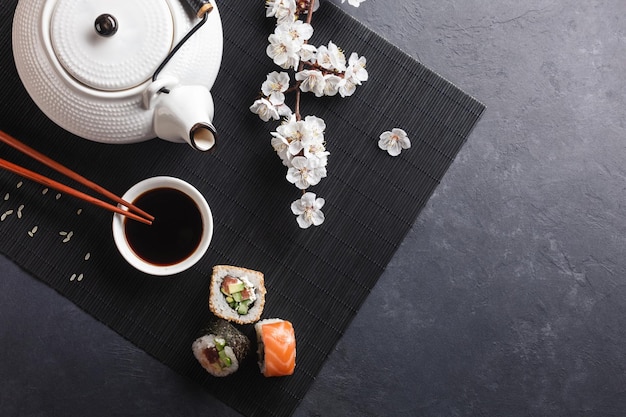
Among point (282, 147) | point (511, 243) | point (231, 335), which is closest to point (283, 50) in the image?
point (282, 147)

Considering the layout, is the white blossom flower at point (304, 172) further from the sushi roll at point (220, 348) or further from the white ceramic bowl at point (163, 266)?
the sushi roll at point (220, 348)

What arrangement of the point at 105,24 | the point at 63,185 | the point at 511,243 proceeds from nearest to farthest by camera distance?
the point at 105,24 < the point at 63,185 < the point at 511,243

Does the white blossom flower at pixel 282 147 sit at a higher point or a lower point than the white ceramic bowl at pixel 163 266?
higher

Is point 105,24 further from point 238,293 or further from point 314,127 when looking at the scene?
point 238,293

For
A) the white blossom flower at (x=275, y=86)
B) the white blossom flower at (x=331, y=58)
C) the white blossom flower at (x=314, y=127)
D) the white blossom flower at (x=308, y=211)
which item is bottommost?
the white blossom flower at (x=308, y=211)

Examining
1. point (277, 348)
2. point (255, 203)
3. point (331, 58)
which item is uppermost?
point (331, 58)

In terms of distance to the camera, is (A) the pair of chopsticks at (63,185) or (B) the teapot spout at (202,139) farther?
(A) the pair of chopsticks at (63,185)

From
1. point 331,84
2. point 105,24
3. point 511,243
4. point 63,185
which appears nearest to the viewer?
point 105,24

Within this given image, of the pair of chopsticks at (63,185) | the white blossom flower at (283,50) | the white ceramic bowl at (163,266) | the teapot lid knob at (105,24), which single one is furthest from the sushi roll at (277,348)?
the teapot lid knob at (105,24)
